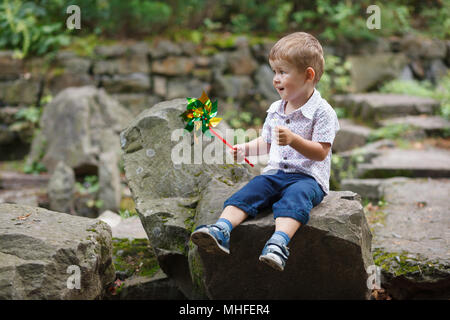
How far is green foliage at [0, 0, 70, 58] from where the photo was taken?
8.09 metres

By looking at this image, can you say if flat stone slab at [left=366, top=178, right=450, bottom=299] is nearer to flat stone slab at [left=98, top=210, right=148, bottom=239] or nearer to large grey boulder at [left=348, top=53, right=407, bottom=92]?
flat stone slab at [left=98, top=210, right=148, bottom=239]

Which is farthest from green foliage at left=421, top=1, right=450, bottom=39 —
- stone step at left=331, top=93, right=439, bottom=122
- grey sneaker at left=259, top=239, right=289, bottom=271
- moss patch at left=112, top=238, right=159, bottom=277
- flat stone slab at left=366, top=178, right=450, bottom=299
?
grey sneaker at left=259, top=239, right=289, bottom=271

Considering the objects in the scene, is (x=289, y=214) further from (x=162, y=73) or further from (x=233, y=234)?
(x=162, y=73)

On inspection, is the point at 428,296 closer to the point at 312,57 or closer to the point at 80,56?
the point at 312,57

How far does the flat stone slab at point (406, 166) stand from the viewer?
209 inches

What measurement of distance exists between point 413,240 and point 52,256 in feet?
8.51

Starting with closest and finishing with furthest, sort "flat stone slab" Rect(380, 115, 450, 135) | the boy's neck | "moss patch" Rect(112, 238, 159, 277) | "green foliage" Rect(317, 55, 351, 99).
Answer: the boy's neck < "moss patch" Rect(112, 238, 159, 277) < "flat stone slab" Rect(380, 115, 450, 135) < "green foliage" Rect(317, 55, 351, 99)

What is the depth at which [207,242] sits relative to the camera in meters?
2.24

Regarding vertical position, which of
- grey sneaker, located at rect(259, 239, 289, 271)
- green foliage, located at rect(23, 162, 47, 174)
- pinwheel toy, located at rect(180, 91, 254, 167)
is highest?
pinwheel toy, located at rect(180, 91, 254, 167)

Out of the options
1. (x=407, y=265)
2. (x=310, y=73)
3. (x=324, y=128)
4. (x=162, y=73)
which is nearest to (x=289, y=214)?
(x=324, y=128)

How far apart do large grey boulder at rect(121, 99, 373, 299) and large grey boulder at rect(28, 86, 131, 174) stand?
13.6 feet

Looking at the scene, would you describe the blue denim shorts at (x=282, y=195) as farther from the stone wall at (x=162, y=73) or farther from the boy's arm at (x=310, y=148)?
the stone wall at (x=162, y=73)

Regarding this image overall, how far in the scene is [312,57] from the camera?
244 cm
